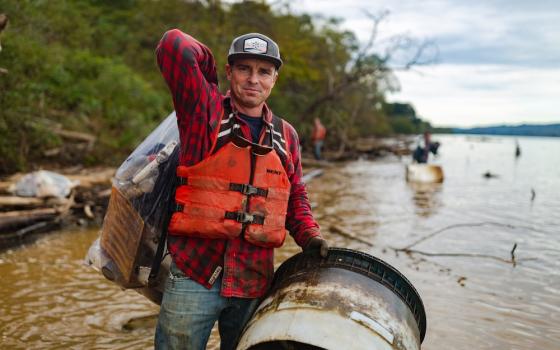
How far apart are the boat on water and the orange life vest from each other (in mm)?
15789

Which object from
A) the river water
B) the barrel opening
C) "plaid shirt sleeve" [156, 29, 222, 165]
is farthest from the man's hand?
the river water

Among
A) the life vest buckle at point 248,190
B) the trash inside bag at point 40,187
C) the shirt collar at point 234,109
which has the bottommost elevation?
the trash inside bag at point 40,187

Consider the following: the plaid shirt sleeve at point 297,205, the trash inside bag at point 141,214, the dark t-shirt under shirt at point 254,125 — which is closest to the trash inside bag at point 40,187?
the trash inside bag at point 141,214

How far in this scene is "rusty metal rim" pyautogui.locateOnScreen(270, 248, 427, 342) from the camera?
7.92 ft

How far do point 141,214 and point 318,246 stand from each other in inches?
38.5

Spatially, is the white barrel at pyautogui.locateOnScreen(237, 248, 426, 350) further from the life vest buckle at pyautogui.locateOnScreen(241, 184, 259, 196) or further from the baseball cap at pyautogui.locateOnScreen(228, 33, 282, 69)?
the baseball cap at pyautogui.locateOnScreen(228, 33, 282, 69)

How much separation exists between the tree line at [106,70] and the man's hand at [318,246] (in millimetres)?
7783

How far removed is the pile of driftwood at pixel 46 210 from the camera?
279 inches

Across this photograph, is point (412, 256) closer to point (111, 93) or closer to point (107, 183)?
point (107, 183)

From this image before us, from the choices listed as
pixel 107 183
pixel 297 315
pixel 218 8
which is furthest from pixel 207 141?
pixel 218 8

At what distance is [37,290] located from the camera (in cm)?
541

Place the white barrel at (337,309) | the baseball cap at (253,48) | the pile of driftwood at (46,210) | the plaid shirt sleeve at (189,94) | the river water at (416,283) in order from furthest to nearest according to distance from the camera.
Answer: the pile of driftwood at (46,210), the river water at (416,283), the baseball cap at (253,48), the plaid shirt sleeve at (189,94), the white barrel at (337,309)

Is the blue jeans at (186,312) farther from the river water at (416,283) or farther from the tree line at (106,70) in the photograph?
the tree line at (106,70)

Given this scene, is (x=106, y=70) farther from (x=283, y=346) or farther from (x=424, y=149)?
(x=283, y=346)
